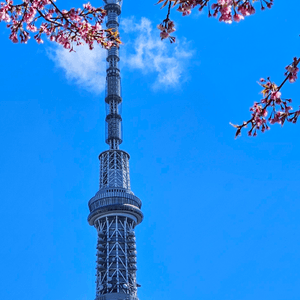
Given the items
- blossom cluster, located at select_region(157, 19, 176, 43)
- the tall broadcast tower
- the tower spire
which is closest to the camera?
blossom cluster, located at select_region(157, 19, 176, 43)

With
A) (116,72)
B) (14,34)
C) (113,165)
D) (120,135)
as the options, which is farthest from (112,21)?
(14,34)

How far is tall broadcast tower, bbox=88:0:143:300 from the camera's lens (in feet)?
291

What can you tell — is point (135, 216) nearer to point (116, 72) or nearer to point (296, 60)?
point (116, 72)

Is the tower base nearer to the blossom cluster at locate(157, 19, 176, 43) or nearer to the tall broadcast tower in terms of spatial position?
the tall broadcast tower

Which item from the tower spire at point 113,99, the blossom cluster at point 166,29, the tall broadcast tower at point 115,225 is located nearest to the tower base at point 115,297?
the tall broadcast tower at point 115,225

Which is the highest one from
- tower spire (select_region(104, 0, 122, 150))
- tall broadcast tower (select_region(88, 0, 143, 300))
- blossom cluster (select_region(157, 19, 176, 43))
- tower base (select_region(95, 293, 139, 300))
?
tower spire (select_region(104, 0, 122, 150))

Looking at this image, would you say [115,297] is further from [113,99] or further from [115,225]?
[113,99]

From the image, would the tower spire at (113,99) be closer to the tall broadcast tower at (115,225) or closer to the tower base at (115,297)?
the tall broadcast tower at (115,225)

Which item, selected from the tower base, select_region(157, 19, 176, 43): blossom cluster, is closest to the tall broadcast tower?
the tower base

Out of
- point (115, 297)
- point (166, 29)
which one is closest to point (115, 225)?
point (115, 297)

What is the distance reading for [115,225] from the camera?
94188mm

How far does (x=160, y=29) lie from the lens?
9469 mm

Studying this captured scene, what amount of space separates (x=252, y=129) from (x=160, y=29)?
3.26m

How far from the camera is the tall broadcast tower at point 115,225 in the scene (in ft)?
291
